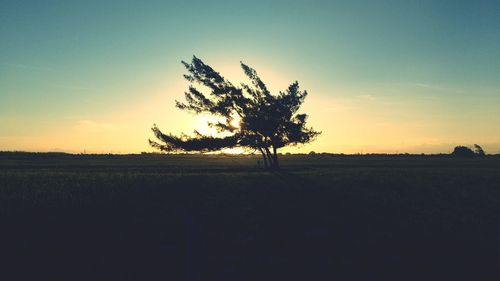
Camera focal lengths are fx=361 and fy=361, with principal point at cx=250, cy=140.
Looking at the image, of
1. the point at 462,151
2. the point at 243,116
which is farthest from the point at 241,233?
the point at 462,151

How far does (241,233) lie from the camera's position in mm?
13547

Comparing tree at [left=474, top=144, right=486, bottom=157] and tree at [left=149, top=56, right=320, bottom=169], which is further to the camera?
tree at [left=474, top=144, right=486, bottom=157]

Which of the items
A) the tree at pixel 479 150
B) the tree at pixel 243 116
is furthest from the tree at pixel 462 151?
the tree at pixel 243 116

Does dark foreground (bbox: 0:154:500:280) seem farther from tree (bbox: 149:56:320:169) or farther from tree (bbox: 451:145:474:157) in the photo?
tree (bbox: 451:145:474:157)

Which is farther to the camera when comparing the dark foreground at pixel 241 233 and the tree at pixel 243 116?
the tree at pixel 243 116

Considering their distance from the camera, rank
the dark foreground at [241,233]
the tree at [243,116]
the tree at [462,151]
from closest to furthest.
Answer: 1. the dark foreground at [241,233]
2. the tree at [243,116]
3. the tree at [462,151]

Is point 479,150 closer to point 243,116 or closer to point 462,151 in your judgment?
point 462,151

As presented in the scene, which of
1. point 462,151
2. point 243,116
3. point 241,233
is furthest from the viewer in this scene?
point 462,151

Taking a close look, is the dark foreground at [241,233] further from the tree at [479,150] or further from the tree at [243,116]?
the tree at [479,150]

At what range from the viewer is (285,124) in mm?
45969

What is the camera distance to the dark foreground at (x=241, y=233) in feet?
32.6

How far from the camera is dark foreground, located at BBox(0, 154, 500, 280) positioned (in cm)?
995

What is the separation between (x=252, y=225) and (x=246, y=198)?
193 inches

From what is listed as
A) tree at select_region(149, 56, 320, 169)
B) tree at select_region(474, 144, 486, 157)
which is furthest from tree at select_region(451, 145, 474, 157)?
tree at select_region(149, 56, 320, 169)
